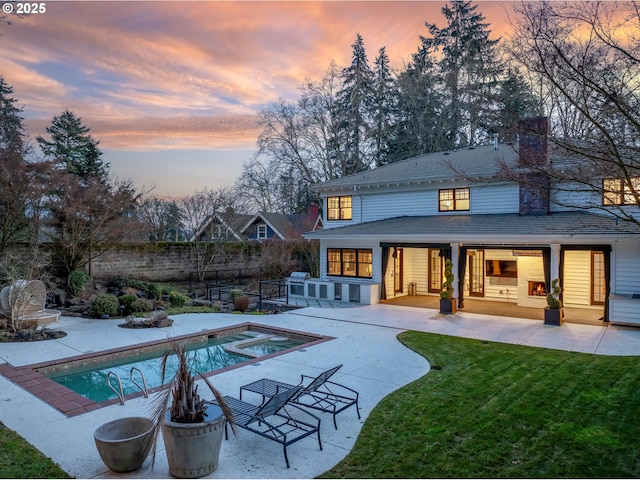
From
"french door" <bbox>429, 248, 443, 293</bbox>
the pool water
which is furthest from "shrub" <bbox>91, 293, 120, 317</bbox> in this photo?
"french door" <bbox>429, 248, 443, 293</bbox>

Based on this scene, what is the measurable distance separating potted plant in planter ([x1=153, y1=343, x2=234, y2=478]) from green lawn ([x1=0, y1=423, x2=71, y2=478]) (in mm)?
1234

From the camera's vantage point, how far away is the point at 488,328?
1185cm

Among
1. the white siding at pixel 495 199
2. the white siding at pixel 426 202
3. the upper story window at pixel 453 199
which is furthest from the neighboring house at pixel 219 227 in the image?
the white siding at pixel 495 199

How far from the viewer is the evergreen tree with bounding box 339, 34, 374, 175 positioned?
3503cm

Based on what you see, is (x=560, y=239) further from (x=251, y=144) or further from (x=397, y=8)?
(x=251, y=144)

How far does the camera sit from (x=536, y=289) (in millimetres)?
15234

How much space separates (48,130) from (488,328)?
32.0m

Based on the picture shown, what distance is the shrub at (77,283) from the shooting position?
645 inches

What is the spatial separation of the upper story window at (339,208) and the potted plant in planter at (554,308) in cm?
938

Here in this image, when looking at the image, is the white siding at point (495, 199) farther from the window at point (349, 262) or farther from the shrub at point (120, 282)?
the shrub at point (120, 282)

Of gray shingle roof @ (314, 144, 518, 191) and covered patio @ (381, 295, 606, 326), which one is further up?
gray shingle roof @ (314, 144, 518, 191)

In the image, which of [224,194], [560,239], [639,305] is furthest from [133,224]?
[639,305]

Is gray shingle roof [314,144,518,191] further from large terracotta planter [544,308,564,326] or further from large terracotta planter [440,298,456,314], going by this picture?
large terracotta planter [544,308,564,326]

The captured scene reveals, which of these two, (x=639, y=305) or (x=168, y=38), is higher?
(x=168, y=38)
